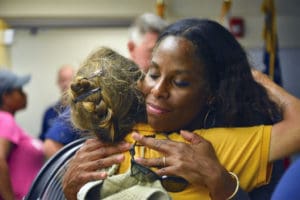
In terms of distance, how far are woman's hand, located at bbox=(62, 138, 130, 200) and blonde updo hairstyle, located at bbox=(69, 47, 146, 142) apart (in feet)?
0.09

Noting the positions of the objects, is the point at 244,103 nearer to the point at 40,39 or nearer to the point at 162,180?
the point at 162,180

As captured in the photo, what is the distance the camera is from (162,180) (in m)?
1.22

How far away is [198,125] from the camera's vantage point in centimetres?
138

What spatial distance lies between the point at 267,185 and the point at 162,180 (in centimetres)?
30

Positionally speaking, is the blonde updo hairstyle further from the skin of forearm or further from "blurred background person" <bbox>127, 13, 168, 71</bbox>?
the skin of forearm

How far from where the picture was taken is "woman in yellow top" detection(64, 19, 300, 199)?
4.01ft

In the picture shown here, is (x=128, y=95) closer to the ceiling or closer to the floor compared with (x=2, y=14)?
closer to the ceiling

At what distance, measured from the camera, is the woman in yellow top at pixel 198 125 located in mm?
1224

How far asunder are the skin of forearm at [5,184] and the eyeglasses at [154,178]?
3.61 feet

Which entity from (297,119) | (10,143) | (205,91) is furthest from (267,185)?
(10,143)

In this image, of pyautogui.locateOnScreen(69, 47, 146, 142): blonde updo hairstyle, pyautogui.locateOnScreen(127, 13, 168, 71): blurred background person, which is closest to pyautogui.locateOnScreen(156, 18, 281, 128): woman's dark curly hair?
pyautogui.locateOnScreen(69, 47, 146, 142): blonde updo hairstyle

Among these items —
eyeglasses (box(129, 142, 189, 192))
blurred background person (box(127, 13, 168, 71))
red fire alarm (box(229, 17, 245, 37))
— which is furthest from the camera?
red fire alarm (box(229, 17, 245, 37))

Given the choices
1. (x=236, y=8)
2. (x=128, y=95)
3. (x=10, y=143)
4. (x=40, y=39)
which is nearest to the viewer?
(x=128, y=95)

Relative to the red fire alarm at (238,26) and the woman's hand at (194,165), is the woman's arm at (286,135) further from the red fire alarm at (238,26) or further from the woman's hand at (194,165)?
the red fire alarm at (238,26)
